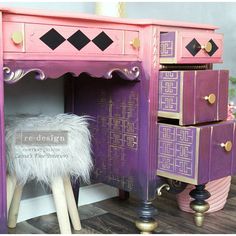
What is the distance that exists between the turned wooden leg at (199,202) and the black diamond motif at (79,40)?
0.75 m

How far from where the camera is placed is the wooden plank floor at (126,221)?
5.51ft

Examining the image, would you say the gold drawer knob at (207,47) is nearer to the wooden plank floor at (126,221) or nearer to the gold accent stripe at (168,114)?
the gold accent stripe at (168,114)

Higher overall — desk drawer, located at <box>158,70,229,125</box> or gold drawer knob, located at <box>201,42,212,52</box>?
gold drawer knob, located at <box>201,42,212,52</box>

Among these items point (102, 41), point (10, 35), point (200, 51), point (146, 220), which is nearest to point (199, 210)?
point (146, 220)

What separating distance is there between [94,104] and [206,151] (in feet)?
1.61

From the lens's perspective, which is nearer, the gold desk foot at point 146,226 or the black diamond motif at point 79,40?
the black diamond motif at point 79,40

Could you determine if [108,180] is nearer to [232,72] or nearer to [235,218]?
[235,218]

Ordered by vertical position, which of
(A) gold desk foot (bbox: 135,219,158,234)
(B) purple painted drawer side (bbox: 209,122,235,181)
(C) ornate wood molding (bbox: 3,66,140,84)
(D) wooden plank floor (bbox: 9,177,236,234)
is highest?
(C) ornate wood molding (bbox: 3,66,140,84)

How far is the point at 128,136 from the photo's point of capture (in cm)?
156

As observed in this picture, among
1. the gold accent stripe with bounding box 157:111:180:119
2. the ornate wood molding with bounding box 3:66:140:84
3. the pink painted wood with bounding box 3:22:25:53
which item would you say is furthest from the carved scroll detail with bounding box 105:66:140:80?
the pink painted wood with bounding box 3:22:25:53

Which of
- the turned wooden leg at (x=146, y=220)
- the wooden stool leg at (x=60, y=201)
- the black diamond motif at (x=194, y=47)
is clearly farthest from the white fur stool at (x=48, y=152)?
the black diamond motif at (x=194, y=47)

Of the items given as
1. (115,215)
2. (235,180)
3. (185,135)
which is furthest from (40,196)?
(235,180)

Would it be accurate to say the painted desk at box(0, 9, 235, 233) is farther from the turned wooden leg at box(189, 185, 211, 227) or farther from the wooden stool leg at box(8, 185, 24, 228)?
the wooden stool leg at box(8, 185, 24, 228)

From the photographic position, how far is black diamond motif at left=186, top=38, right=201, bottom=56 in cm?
148
